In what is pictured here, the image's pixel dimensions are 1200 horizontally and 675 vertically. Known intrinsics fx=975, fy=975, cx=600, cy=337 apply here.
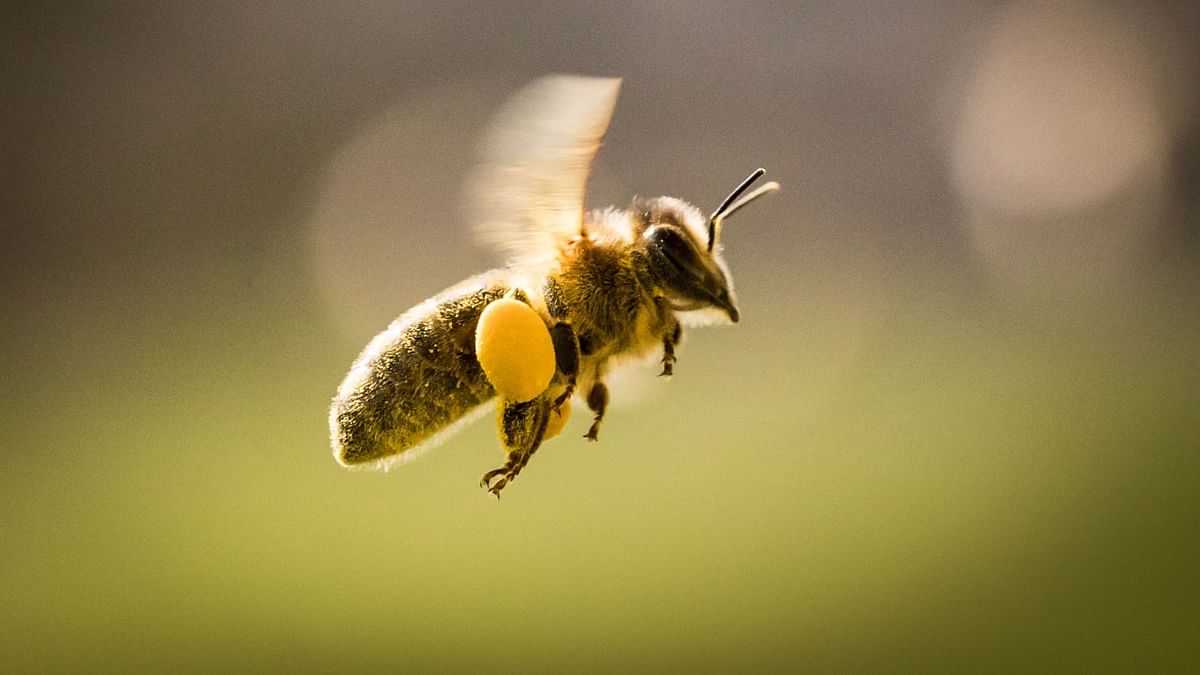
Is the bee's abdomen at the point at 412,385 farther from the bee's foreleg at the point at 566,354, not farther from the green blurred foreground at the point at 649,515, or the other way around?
the green blurred foreground at the point at 649,515

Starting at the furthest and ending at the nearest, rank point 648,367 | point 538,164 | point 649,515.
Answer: point 649,515 < point 648,367 < point 538,164

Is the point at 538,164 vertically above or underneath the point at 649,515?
underneath

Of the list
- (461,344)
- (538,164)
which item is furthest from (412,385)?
(538,164)

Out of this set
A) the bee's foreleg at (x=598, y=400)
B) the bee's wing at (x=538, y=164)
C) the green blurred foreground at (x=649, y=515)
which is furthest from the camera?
the green blurred foreground at (x=649, y=515)

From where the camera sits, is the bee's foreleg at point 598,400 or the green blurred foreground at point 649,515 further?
the green blurred foreground at point 649,515

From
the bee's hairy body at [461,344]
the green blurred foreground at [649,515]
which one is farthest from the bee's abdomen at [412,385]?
the green blurred foreground at [649,515]

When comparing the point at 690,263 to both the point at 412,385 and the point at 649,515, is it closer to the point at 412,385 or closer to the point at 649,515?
the point at 412,385
